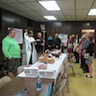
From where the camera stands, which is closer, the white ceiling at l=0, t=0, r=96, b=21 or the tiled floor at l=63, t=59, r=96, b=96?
the tiled floor at l=63, t=59, r=96, b=96

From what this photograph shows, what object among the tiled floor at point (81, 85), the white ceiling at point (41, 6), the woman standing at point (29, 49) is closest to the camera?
the tiled floor at point (81, 85)

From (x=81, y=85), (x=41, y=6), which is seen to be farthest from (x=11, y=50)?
(x=81, y=85)

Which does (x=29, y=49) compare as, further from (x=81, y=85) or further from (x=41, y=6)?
(x=81, y=85)

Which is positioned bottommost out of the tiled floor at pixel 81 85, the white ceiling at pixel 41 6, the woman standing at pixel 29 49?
the tiled floor at pixel 81 85

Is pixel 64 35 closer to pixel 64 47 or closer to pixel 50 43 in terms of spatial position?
pixel 64 47

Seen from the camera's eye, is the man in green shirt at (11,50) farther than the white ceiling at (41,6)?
No

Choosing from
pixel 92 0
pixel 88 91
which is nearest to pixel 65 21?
pixel 92 0

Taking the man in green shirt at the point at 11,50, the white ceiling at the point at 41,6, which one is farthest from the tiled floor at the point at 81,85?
the white ceiling at the point at 41,6

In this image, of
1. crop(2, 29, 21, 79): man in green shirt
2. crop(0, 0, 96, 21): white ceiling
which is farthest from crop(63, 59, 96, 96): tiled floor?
crop(0, 0, 96, 21): white ceiling

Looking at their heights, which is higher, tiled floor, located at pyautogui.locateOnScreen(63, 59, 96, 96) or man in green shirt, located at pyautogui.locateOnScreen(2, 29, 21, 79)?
man in green shirt, located at pyautogui.locateOnScreen(2, 29, 21, 79)

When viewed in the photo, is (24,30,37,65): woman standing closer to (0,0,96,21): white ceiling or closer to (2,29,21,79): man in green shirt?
(0,0,96,21): white ceiling

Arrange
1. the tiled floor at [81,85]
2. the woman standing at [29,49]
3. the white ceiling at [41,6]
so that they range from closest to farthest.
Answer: the tiled floor at [81,85] < the white ceiling at [41,6] < the woman standing at [29,49]

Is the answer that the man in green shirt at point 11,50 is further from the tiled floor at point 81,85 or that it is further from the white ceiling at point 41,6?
the tiled floor at point 81,85

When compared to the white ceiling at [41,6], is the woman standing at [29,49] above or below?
below
